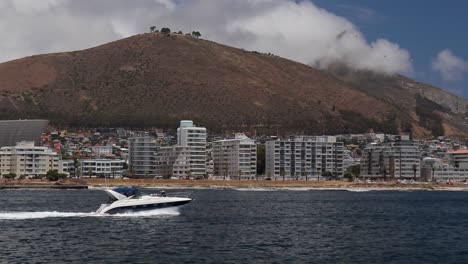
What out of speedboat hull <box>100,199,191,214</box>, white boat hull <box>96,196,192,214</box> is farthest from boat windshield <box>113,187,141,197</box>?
speedboat hull <box>100,199,191,214</box>

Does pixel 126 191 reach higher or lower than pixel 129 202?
higher

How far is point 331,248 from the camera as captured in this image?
5803cm

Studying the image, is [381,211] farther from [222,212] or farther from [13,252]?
[13,252]

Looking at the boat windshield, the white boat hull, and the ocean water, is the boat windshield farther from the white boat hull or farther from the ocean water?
the ocean water

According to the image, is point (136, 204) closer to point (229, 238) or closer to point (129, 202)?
point (129, 202)

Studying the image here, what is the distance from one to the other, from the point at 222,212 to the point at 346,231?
86.9 ft

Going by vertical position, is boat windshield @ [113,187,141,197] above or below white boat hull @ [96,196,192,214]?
above

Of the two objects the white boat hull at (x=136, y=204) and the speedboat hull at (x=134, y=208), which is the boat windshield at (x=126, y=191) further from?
the speedboat hull at (x=134, y=208)

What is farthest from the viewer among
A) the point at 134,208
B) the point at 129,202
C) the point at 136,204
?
the point at 134,208

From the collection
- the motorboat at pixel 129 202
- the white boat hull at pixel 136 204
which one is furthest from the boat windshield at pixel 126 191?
the white boat hull at pixel 136 204

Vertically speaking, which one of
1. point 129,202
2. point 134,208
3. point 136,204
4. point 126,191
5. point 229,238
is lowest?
point 229,238

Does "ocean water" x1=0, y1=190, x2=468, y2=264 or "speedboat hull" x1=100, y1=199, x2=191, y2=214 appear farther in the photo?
"speedboat hull" x1=100, y1=199, x2=191, y2=214

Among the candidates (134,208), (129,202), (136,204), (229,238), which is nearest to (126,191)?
(129,202)

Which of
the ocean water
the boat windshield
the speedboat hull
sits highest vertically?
the boat windshield
